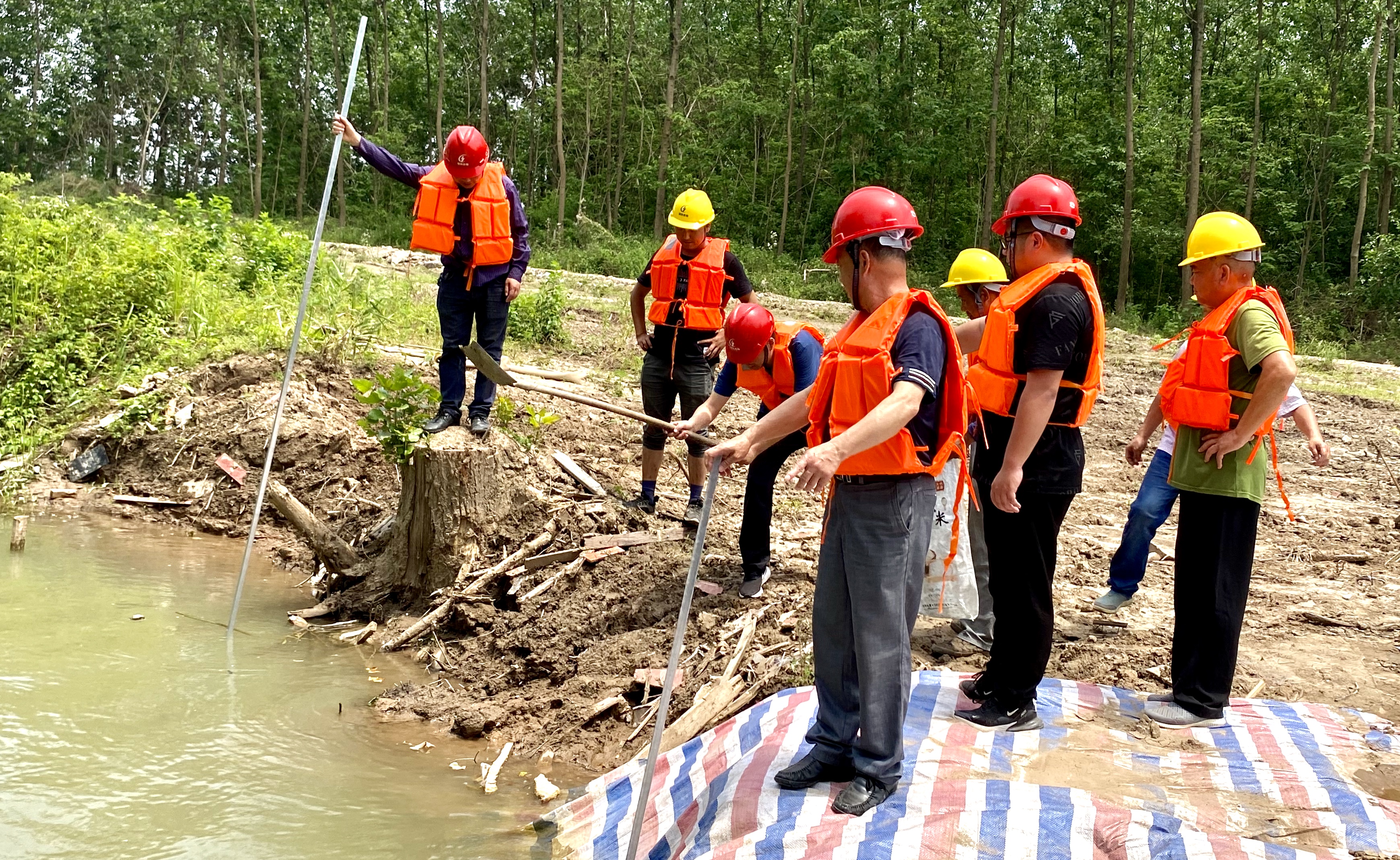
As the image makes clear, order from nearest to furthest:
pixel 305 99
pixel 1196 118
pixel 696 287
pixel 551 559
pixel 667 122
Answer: pixel 551 559 → pixel 696 287 → pixel 1196 118 → pixel 667 122 → pixel 305 99

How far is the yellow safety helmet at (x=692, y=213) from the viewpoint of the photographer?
6.74m

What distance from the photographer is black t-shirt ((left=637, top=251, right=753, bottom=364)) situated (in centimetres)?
687

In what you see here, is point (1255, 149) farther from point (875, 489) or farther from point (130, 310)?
point (875, 489)

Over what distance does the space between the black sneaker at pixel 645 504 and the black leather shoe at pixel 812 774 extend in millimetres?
3755

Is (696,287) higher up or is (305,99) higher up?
(305,99)

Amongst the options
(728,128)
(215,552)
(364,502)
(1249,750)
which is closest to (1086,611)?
(1249,750)

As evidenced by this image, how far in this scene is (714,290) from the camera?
6.85m

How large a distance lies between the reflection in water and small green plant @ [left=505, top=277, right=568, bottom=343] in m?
5.38

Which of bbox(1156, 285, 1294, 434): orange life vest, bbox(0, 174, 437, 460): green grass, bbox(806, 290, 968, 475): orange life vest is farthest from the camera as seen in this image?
bbox(0, 174, 437, 460): green grass

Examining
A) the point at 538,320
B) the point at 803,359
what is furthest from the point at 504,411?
the point at 538,320

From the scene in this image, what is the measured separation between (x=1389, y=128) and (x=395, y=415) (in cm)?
2960

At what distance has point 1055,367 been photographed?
3725mm

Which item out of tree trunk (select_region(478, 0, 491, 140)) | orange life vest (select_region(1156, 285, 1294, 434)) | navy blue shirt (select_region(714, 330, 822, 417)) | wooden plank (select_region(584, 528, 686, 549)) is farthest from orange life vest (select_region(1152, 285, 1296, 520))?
tree trunk (select_region(478, 0, 491, 140))

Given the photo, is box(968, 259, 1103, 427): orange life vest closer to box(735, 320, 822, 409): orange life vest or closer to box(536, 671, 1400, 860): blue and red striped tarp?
box(536, 671, 1400, 860): blue and red striped tarp
